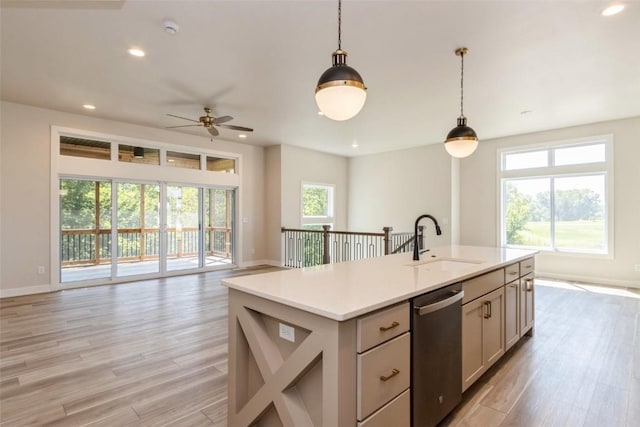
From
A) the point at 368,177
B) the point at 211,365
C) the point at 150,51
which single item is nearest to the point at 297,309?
the point at 211,365

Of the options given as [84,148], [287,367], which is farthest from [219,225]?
[287,367]

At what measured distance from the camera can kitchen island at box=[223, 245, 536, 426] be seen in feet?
4.38

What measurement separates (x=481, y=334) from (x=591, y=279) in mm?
5326

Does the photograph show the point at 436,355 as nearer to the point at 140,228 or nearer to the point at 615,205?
the point at 140,228

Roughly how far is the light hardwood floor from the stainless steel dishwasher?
0.27m

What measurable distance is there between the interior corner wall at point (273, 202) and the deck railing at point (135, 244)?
101 centimetres

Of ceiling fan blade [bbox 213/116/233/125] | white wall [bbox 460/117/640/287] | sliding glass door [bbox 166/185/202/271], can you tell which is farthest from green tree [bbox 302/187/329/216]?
ceiling fan blade [bbox 213/116/233/125]

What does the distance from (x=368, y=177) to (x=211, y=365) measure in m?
7.09

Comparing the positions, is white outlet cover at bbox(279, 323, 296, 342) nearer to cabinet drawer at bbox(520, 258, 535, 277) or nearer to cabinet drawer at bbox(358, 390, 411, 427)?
cabinet drawer at bbox(358, 390, 411, 427)

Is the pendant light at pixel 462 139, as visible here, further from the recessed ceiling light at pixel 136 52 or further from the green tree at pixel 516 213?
the green tree at pixel 516 213

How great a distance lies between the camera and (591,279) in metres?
5.92

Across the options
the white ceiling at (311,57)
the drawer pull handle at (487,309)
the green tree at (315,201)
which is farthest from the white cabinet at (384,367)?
the green tree at (315,201)

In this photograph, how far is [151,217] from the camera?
628 cm

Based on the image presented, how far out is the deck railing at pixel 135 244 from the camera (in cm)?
549
